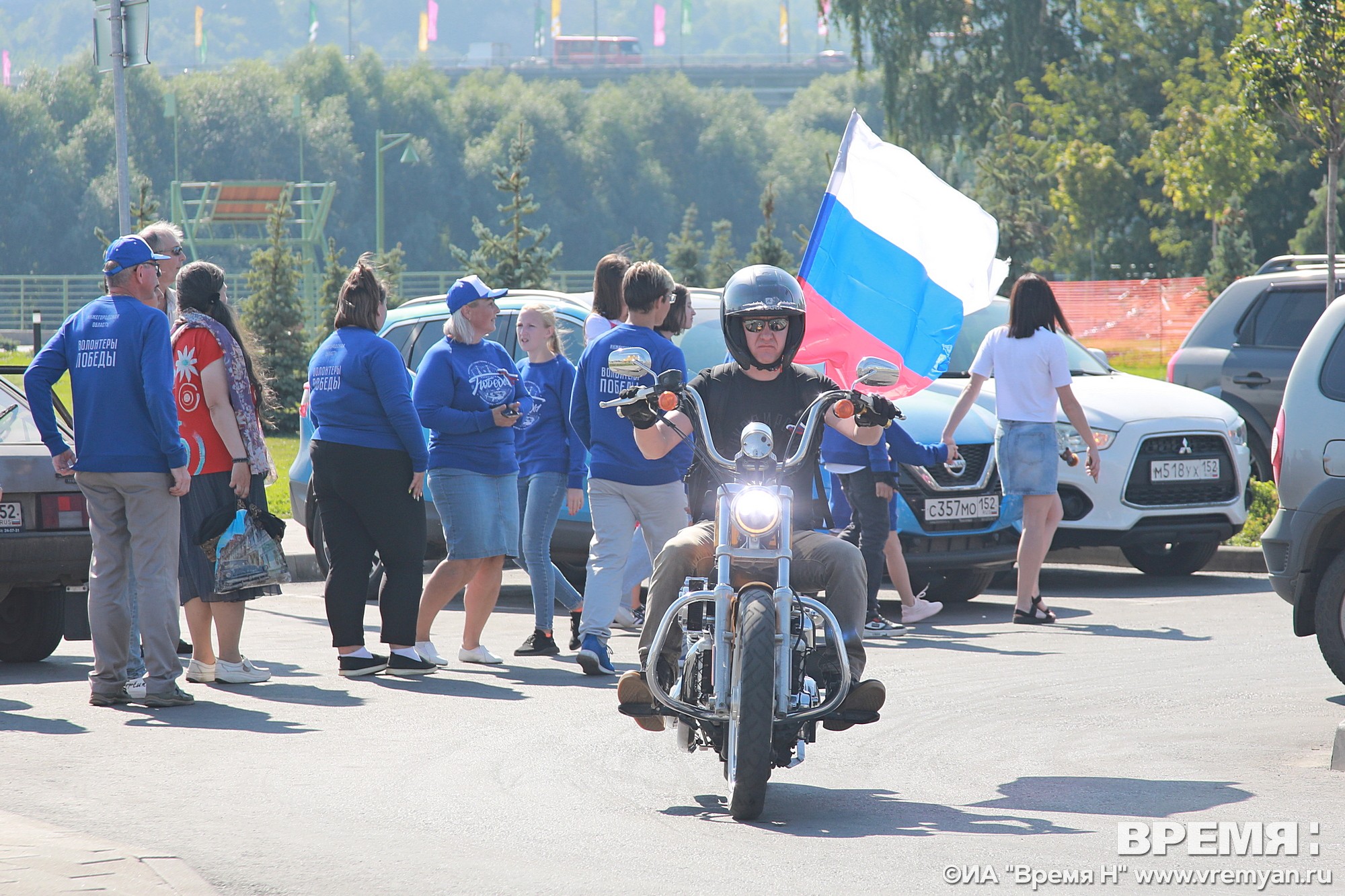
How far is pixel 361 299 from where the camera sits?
8500 mm

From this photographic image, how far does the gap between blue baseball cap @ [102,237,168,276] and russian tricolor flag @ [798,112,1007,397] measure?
322 cm

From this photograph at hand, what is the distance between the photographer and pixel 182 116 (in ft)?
322

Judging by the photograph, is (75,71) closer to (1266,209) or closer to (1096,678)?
(1266,209)

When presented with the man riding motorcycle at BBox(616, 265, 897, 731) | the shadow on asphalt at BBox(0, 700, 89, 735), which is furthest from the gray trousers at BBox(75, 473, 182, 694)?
the man riding motorcycle at BBox(616, 265, 897, 731)

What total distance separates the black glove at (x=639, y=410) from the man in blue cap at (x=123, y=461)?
2.53 meters

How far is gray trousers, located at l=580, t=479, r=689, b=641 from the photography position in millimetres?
8016

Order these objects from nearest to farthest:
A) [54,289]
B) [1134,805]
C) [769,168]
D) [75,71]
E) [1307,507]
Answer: [1134,805] < [1307,507] < [54,289] < [75,71] < [769,168]

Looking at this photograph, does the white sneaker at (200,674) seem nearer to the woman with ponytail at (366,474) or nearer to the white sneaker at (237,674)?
the white sneaker at (237,674)

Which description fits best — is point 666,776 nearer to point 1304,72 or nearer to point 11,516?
point 11,516

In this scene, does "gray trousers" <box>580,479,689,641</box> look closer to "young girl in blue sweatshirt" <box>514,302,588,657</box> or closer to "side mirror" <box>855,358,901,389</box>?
"young girl in blue sweatshirt" <box>514,302,588,657</box>

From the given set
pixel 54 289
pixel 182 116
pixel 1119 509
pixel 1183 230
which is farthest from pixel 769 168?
pixel 1119 509

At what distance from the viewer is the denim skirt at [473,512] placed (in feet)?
29.1

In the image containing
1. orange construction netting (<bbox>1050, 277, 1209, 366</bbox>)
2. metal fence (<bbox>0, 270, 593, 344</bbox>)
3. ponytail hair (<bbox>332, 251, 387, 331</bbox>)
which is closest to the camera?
ponytail hair (<bbox>332, 251, 387, 331</bbox>)

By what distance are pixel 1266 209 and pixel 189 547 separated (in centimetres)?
4348
